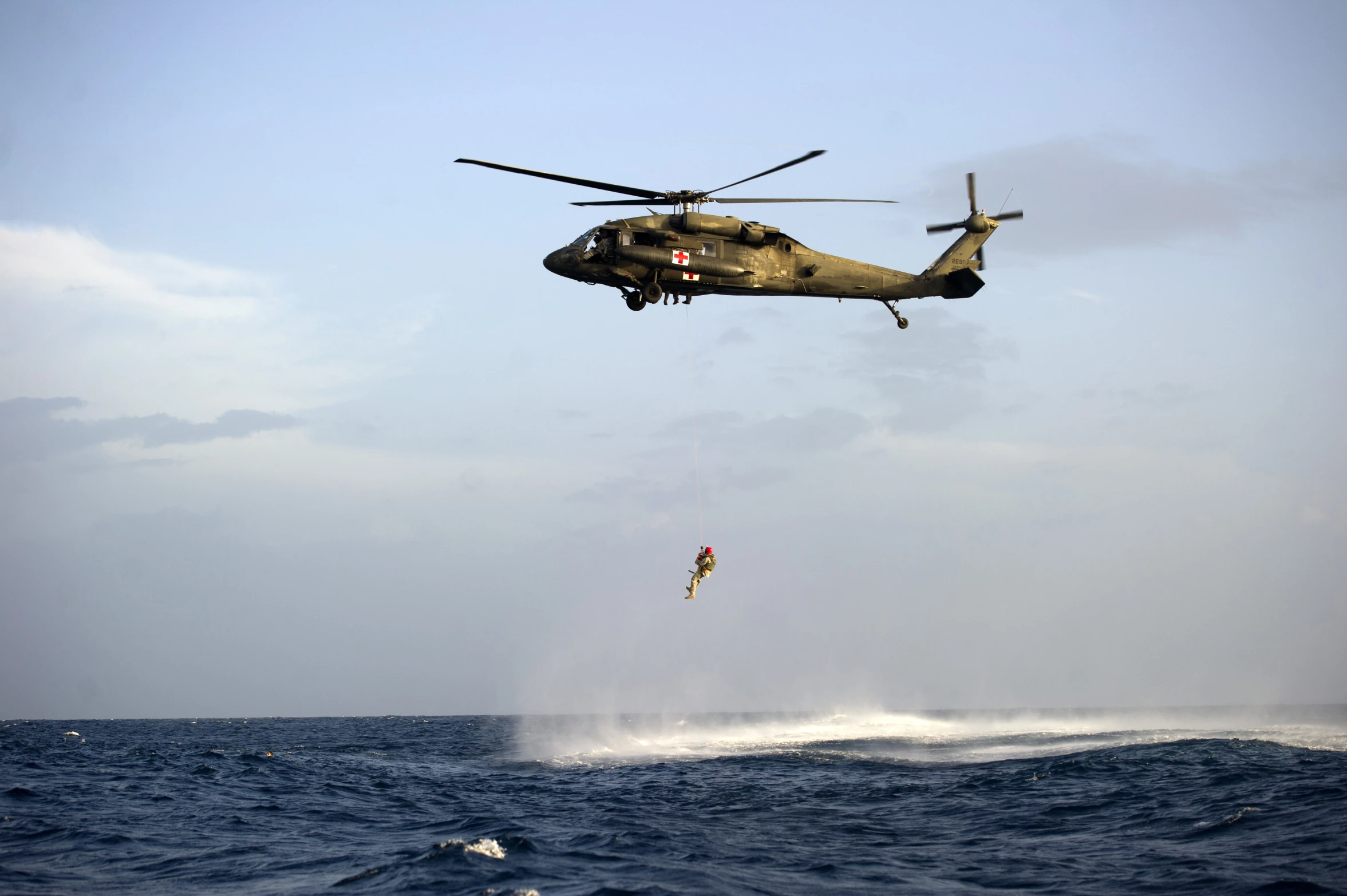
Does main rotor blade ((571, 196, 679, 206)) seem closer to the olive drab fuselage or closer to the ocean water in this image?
the olive drab fuselage

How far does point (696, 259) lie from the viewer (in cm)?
2455

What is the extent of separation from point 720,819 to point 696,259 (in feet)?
48.3

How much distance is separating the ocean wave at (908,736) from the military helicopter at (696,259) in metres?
21.8

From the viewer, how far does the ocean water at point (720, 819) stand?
61.2 ft

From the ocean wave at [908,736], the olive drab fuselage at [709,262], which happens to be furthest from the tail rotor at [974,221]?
the ocean wave at [908,736]

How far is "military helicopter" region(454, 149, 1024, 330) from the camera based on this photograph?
79.4 ft

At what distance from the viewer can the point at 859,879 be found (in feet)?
60.7

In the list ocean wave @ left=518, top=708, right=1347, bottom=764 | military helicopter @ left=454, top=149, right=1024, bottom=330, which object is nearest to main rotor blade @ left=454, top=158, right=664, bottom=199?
military helicopter @ left=454, top=149, right=1024, bottom=330

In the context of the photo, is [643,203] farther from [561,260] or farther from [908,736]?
[908,736]

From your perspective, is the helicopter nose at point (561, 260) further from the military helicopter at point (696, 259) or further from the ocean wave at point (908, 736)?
the ocean wave at point (908, 736)

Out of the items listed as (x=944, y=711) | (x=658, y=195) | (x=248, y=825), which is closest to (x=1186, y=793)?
(x=658, y=195)

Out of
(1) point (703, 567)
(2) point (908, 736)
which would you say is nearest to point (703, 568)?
(1) point (703, 567)

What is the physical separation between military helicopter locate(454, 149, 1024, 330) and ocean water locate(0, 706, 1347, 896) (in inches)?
537

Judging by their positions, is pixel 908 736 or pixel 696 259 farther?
pixel 908 736
